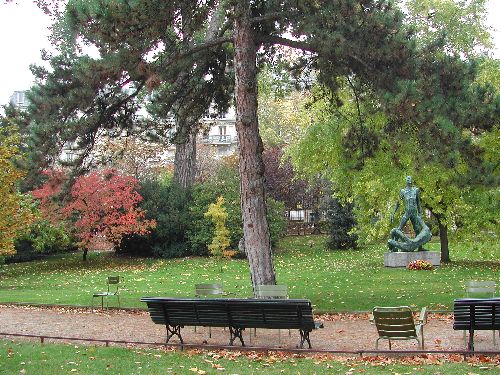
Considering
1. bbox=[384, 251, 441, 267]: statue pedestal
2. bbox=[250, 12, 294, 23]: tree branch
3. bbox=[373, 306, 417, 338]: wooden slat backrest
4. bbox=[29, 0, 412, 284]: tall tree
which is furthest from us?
bbox=[384, 251, 441, 267]: statue pedestal

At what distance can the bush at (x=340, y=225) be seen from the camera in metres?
38.3

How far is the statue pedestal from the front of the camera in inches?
969

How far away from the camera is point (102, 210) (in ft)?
106

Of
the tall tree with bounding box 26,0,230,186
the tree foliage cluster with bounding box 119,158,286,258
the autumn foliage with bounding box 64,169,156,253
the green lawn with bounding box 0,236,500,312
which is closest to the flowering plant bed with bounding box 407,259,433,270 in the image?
the green lawn with bounding box 0,236,500,312

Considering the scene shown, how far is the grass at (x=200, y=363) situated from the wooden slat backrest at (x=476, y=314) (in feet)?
2.57

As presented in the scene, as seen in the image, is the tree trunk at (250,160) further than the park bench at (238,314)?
Yes

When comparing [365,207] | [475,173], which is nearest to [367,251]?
[365,207]

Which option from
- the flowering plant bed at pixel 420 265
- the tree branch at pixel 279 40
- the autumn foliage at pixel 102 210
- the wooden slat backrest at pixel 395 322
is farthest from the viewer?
the autumn foliage at pixel 102 210

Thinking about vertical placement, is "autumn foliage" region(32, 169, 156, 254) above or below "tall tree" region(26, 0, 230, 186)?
below

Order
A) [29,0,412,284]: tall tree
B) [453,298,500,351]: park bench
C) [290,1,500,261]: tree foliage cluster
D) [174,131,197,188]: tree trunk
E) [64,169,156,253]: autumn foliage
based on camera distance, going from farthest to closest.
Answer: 1. [174,131,197,188]: tree trunk
2. [64,169,156,253]: autumn foliage
3. [29,0,412,284]: tall tree
4. [290,1,500,261]: tree foliage cluster
5. [453,298,500,351]: park bench

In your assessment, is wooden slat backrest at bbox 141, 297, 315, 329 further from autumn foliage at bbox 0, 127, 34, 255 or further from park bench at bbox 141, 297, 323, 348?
autumn foliage at bbox 0, 127, 34, 255

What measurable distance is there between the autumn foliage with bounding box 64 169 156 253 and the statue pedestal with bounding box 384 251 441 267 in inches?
527

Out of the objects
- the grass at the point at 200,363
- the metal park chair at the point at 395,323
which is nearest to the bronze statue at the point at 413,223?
the metal park chair at the point at 395,323

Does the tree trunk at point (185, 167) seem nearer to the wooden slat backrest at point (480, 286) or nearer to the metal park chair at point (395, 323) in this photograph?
the wooden slat backrest at point (480, 286)
